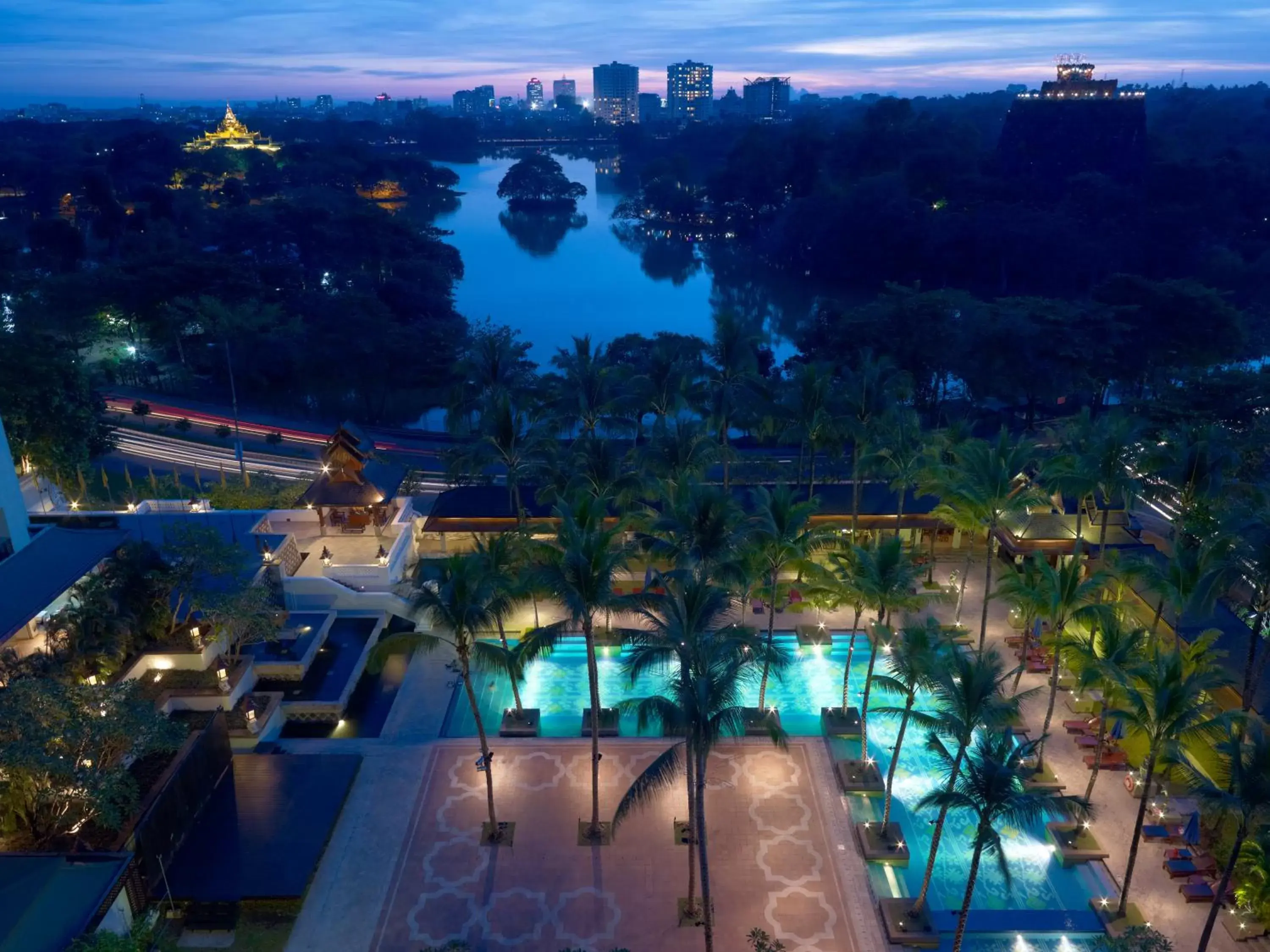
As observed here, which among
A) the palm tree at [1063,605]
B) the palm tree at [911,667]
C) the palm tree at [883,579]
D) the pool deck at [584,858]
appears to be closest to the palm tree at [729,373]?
the palm tree at [883,579]

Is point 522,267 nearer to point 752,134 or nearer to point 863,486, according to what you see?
point 752,134

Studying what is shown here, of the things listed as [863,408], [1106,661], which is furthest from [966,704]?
[863,408]

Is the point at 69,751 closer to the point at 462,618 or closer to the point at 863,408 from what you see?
the point at 462,618

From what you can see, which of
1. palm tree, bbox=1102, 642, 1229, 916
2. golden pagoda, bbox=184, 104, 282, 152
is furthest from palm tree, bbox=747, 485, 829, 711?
golden pagoda, bbox=184, 104, 282, 152

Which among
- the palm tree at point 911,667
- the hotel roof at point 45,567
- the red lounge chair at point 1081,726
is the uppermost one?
the palm tree at point 911,667

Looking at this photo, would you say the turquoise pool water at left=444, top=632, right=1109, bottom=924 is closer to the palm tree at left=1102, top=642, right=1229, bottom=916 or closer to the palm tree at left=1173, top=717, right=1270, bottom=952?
the palm tree at left=1102, top=642, right=1229, bottom=916

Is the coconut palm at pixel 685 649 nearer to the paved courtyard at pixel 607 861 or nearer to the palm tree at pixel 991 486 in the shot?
the paved courtyard at pixel 607 861
